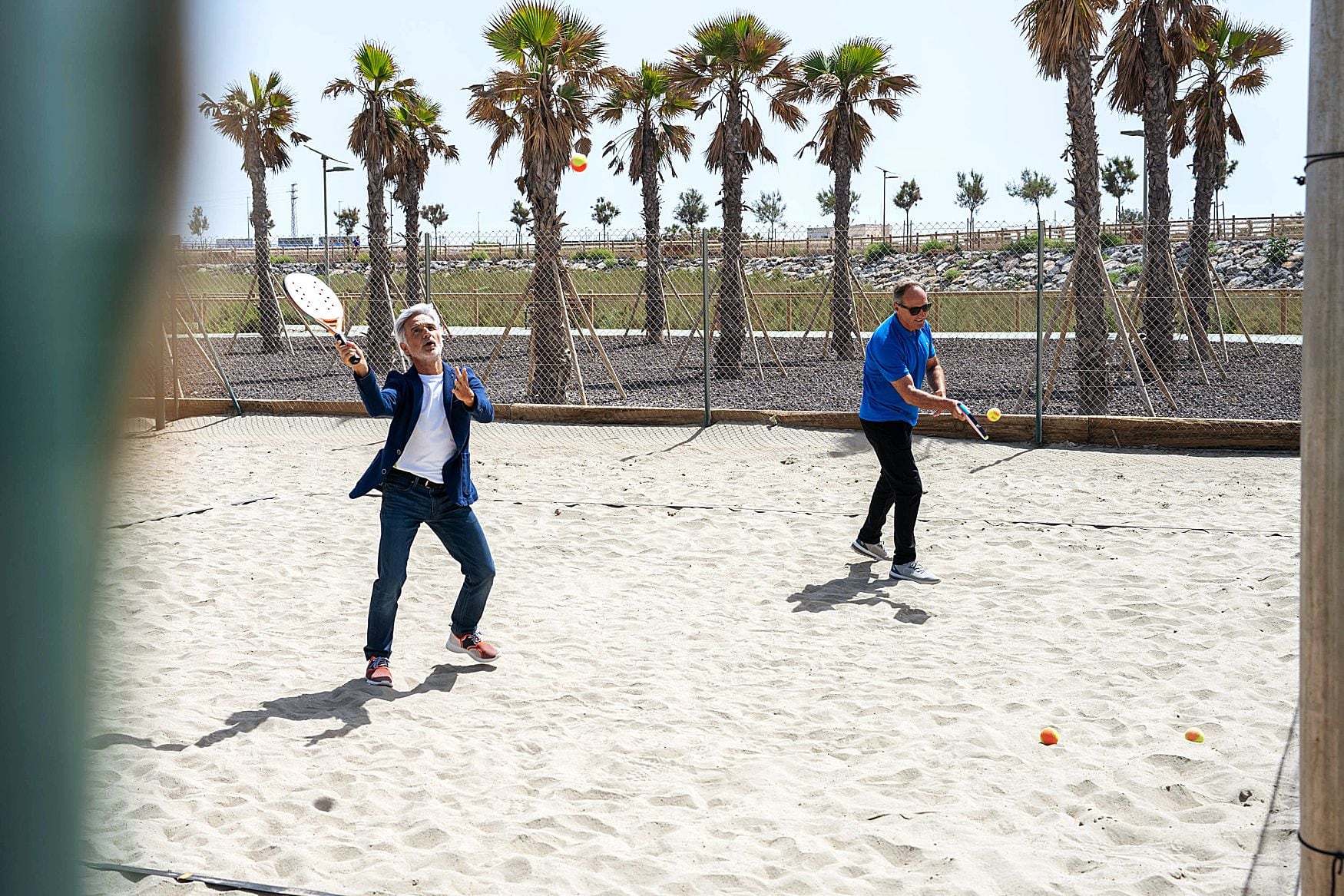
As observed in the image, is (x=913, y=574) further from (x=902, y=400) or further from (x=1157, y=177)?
(x=1157, y=177)

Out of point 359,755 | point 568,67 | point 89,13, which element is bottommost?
point 359,755

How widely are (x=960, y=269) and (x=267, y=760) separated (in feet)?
154

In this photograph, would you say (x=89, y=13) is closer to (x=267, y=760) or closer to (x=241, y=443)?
(x=267, y=760)

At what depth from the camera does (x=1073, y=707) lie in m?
4.57

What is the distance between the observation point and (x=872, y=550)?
707 cm

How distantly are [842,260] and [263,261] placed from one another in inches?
415

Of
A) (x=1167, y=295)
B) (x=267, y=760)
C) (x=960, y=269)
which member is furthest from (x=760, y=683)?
(x=960, y=269)

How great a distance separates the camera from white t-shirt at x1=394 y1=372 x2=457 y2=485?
16.0 feet

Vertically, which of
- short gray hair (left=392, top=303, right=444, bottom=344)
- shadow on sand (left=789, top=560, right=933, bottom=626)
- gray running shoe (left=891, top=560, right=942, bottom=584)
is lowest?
shadow on sand (left=789, top=560, right=933, bottom=626)

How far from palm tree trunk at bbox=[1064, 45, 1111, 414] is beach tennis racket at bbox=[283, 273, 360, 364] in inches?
385

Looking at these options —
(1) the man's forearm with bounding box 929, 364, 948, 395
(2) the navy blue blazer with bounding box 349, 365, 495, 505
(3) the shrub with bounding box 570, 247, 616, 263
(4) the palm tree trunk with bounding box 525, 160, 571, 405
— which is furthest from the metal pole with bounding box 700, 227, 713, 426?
(3) the shrub with bounding box 570, 247, 616, 263

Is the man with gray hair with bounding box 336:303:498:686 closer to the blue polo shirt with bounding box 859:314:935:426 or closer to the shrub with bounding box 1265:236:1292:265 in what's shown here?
the blue polo shirt with bounding box 859:314:935:426

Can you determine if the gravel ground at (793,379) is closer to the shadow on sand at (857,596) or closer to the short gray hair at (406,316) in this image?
the shadow on sand at (857,596)

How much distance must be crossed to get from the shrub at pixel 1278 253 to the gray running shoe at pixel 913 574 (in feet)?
125
